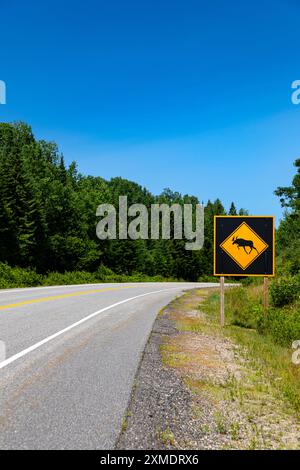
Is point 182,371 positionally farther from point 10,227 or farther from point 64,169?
A: point 64,169

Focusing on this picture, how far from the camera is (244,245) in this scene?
43.2 ft

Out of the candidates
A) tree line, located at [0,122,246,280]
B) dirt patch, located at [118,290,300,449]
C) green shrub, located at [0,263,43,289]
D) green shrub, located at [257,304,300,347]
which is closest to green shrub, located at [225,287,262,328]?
green shrub, located at [257,304,300,347]

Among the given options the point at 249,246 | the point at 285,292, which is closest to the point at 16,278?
the point at 285,292

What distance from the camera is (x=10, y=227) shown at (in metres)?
39.6

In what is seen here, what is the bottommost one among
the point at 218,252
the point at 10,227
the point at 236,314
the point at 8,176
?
the point at 236,314

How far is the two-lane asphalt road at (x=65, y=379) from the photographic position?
4153 mm

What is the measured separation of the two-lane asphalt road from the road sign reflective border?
358cm

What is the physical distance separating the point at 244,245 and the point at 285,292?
6495mm

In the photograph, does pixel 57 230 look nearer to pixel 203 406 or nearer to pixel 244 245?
pixel 244 245

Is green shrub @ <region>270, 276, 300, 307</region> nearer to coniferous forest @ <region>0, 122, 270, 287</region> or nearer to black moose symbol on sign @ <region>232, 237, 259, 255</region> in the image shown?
black moose symbol on sign @ <region>232, 237, 259, 255</region>

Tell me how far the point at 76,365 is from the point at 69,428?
2645mm

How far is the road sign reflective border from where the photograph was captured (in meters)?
13.1

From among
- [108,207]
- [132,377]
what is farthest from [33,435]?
[108,207]

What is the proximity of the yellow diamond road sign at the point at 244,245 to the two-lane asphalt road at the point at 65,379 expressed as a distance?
3670 millimetres
